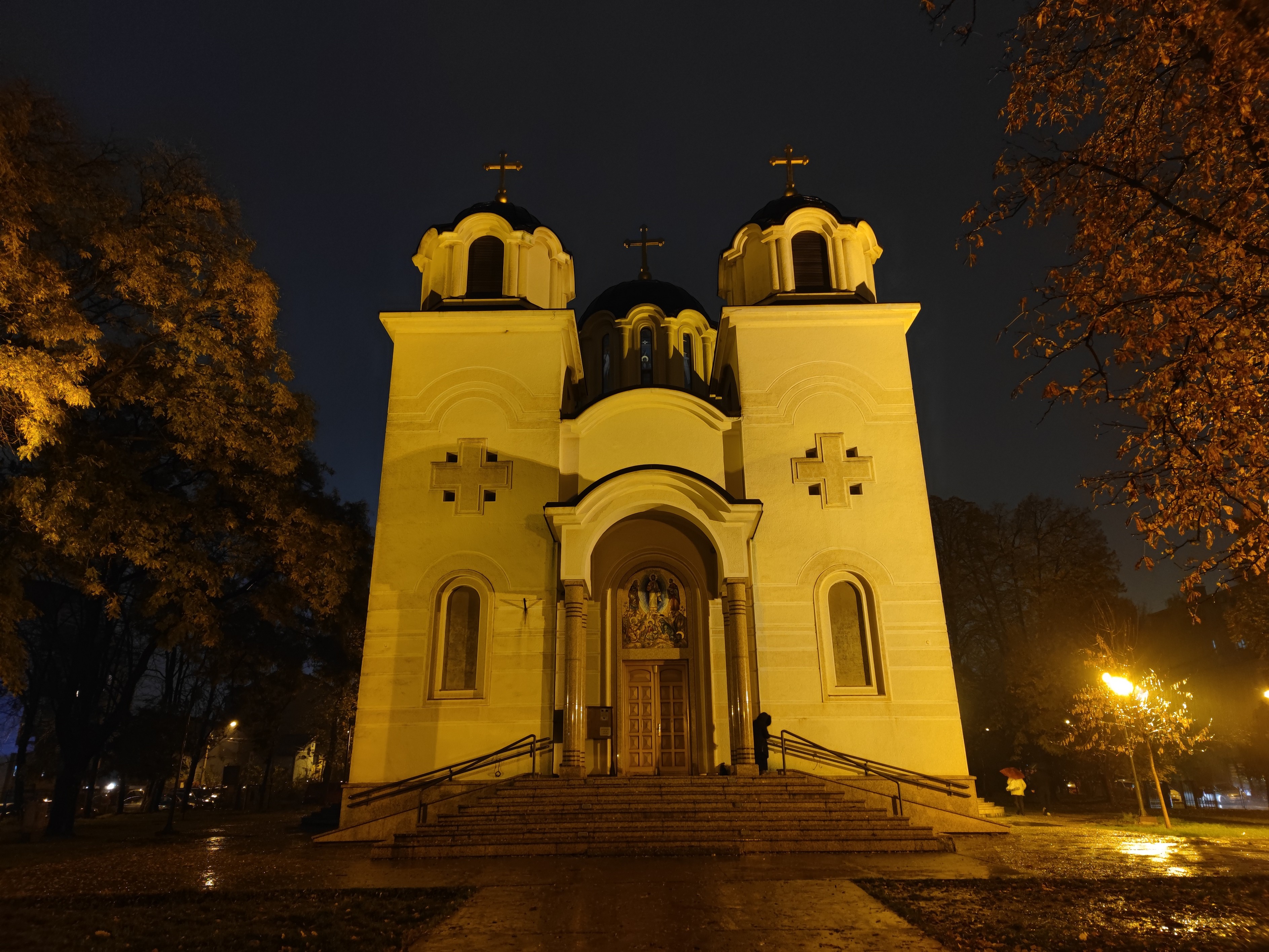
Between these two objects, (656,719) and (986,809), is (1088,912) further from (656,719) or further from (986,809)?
(656,719)

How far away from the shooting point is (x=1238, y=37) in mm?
5297

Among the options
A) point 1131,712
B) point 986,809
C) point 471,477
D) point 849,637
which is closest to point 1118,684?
point 1131,712

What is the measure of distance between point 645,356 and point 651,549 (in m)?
7.00

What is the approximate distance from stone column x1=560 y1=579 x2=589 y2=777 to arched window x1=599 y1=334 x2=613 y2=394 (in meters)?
8.10

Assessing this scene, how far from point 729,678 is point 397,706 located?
572 cm

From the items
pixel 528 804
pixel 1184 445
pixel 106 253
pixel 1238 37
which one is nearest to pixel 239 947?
pixel 528 804

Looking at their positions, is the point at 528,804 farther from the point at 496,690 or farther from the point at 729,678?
the point at 729,678

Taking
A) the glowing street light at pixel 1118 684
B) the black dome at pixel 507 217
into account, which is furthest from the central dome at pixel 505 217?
the glowing street light at pixel 1118 684

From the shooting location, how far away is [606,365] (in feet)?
70.7

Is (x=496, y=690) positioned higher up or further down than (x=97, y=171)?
further down

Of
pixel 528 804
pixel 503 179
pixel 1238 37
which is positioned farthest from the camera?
pixel 503 179

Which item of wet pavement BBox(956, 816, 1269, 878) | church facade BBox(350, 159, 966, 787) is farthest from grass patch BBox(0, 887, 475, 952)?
church facade BBox(350, 159, 966, 787)

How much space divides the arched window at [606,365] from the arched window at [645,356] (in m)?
0.74

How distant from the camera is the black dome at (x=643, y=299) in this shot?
2184cm
